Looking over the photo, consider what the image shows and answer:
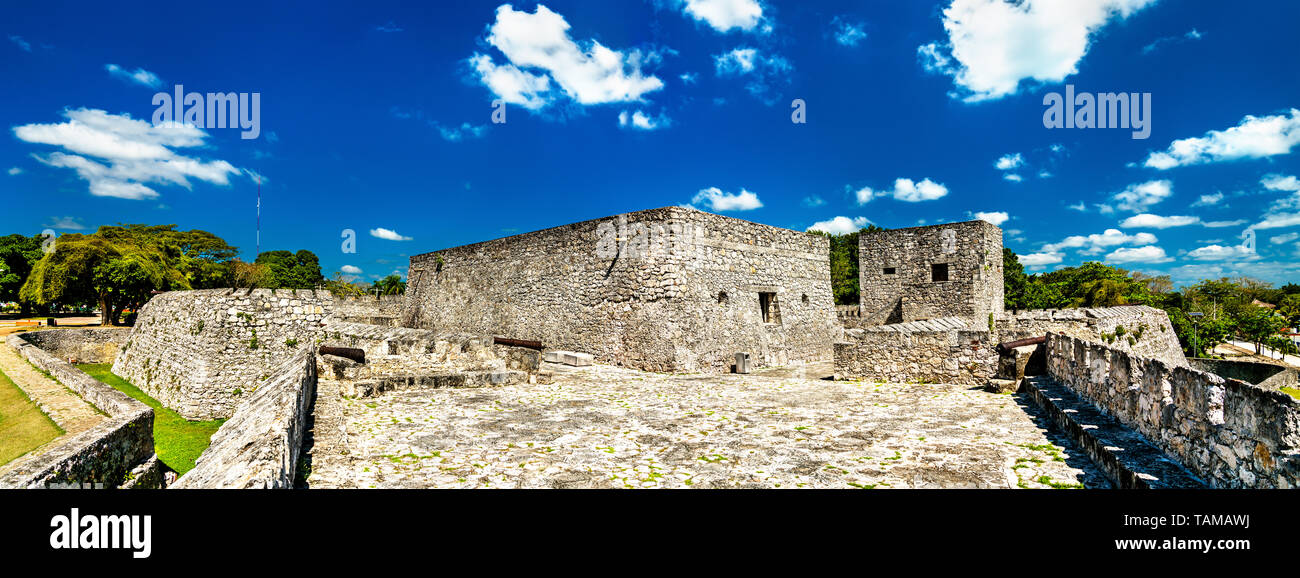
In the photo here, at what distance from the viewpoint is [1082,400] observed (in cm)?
630

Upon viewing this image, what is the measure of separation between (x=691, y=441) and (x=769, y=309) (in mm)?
10595

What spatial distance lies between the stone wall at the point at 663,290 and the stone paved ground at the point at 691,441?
452 centimetres

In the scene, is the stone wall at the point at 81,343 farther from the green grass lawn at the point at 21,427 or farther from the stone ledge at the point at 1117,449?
the stone ledge at the point at 1117,449

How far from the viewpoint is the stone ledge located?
11.5ft

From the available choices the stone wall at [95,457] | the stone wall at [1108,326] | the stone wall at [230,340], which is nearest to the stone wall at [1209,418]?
the stone wall at [1108,326]

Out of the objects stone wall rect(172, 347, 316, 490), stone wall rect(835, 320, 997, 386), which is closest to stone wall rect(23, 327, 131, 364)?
stone wall rect(172, 347, 316, 490)

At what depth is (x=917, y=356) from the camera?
9.92 meters

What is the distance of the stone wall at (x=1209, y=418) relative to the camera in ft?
9.05

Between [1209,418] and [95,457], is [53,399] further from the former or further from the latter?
[1209,418]
